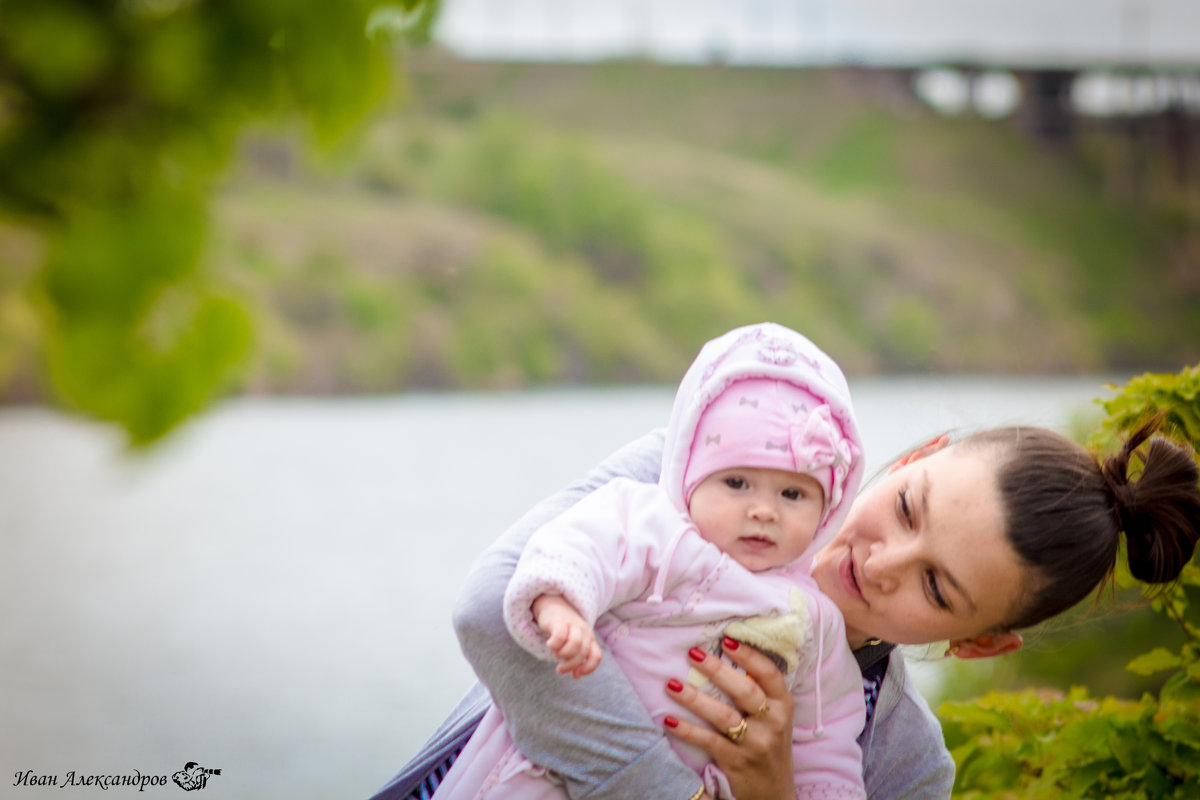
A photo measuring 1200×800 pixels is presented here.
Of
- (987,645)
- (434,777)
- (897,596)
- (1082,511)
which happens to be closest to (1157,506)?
(1082,511)

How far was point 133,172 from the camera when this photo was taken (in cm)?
43

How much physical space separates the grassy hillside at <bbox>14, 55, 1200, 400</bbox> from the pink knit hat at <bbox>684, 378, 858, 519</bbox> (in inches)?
726

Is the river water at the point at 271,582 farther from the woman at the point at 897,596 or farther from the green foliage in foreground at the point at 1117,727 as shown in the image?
the green foliage in foreground at the point at 1117,727

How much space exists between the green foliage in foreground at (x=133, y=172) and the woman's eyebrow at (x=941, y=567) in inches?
44.2

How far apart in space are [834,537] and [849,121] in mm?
34178

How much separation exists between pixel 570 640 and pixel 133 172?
0.76 metres

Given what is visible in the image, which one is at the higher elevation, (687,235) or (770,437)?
(687,235)

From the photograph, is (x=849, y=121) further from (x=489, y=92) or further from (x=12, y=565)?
(x=12, y=565)

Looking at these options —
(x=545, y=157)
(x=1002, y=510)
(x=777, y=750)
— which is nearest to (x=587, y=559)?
(x=777, y=750)

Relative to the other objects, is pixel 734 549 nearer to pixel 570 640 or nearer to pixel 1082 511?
pixel 570 640

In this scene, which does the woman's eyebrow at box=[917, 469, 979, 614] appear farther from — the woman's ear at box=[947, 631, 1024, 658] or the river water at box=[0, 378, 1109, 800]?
the river water at box=[0, 378, 1109, 800]

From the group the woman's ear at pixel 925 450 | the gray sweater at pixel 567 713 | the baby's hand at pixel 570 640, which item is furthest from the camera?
the woman's ear at pixel 925 450

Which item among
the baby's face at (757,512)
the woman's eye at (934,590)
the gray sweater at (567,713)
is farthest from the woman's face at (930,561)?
the gray sweater at (567,713)

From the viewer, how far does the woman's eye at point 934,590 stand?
136 cm
